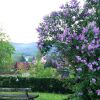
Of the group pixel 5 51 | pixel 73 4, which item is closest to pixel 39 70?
pixel 5 51

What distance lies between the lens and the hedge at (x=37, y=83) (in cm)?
2661

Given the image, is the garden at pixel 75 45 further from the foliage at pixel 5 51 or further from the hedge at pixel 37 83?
the foliage at pixel 5 51

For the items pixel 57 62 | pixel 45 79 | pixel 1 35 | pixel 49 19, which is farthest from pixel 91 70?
pixel 1 35

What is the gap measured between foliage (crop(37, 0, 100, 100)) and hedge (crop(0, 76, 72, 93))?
17.6m

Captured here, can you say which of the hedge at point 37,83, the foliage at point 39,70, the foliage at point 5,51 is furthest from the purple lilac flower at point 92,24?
the foliage at point 5,51

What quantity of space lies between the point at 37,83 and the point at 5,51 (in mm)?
34077

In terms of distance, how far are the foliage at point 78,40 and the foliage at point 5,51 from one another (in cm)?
5149

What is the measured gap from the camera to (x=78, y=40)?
24.7 ft

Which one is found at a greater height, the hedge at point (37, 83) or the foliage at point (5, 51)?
the foliage at point (5, 51)

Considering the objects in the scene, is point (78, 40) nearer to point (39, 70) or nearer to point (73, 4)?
point (73, 4)

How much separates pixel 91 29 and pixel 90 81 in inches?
39.5

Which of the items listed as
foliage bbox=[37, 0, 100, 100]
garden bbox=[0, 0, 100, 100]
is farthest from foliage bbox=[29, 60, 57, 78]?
foliage bbox=[37, 0, 100, 100]

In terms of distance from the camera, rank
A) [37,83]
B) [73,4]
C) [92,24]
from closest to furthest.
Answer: [92,24], [73,4], [37,83]

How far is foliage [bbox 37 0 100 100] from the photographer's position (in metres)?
7.31
